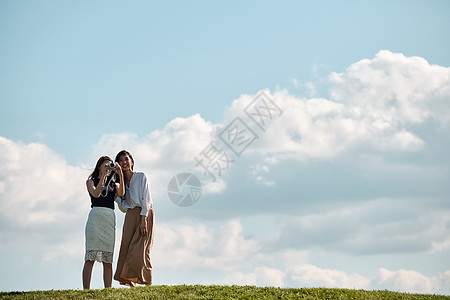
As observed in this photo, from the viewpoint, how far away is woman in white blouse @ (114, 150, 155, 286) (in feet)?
38.3

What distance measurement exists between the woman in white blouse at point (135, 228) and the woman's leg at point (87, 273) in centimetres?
68

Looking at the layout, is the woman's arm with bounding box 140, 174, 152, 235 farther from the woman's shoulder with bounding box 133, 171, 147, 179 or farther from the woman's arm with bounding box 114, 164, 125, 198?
the woman's arm with bounding box 114, 164, 125, 198

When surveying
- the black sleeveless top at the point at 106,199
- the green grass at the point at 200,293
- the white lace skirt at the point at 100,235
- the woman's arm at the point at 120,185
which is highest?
the woman's arm at the point at 120,185

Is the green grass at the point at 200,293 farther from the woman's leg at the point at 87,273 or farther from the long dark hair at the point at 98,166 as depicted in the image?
the long dark hair at the point at 98,166

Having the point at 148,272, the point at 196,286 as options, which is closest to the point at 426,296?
the point at 196,286

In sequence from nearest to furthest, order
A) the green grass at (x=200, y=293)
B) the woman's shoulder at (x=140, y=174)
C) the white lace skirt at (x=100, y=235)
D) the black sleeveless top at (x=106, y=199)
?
the green grass at (x=200, y=293) < the white lace skirt at (x=100, y=235) < the black sleeveless top at (x=106, y=199) < the woman's shoulder at (x=140, y=174)

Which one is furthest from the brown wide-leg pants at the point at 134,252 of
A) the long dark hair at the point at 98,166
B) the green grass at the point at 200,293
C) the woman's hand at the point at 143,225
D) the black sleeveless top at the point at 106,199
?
the long dark hair at the point at 98,166

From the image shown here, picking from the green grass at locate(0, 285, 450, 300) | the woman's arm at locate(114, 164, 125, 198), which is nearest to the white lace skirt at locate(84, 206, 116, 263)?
the woman's arm at locate(114, 164, 125, 198)

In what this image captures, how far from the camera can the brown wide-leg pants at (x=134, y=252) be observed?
11664 millimetres

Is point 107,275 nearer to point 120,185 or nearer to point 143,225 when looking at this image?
point 143,225

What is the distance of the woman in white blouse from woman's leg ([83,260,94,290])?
2.23ft

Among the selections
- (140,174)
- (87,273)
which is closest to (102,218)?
(87,273)

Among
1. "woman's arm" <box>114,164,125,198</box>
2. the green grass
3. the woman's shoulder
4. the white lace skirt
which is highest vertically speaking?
the woman's shoulder

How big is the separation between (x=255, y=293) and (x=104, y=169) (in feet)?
13.5
